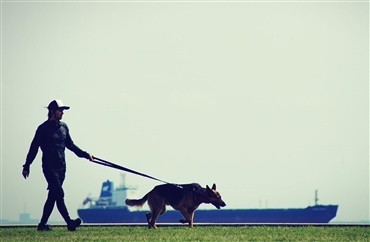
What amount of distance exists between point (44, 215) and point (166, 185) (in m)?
3.11

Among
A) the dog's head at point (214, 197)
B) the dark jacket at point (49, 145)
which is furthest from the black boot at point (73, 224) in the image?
the dog's head at point (214, 197)

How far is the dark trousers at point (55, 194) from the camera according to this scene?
521 inches

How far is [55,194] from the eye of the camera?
1328 centimetres

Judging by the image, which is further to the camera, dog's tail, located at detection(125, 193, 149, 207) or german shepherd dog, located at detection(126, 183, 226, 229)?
dog's tail, located at detection(125, 193, 149, 207)

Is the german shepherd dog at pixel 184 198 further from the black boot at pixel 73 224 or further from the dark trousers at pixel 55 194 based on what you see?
the dark trousers at pixel 55 194

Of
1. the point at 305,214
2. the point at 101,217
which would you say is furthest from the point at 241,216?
the point at 101,217

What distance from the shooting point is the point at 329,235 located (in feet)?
39.9

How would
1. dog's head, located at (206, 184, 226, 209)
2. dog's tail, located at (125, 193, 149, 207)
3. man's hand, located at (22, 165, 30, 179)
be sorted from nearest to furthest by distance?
man's hand, located at (22, 165, 30, 179)
dog's head, located at (206, 184, 226, 209)
dog's tail, located at (125, 193, 149, 207)

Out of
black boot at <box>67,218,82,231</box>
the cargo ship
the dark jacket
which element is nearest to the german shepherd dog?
black boot at <box>67,218,82,231</box>

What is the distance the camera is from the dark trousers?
13234 millimetres

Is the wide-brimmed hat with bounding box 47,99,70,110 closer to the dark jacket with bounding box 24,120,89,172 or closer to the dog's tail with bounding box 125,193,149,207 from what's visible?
the dark jacket with bounding box 24,120,89,172

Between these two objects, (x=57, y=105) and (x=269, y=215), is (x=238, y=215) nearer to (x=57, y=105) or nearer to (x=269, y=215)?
(x=269, y=215)

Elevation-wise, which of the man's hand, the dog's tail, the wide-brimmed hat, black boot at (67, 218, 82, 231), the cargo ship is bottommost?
the cargo ship

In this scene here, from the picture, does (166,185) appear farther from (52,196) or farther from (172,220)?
(172,220)
